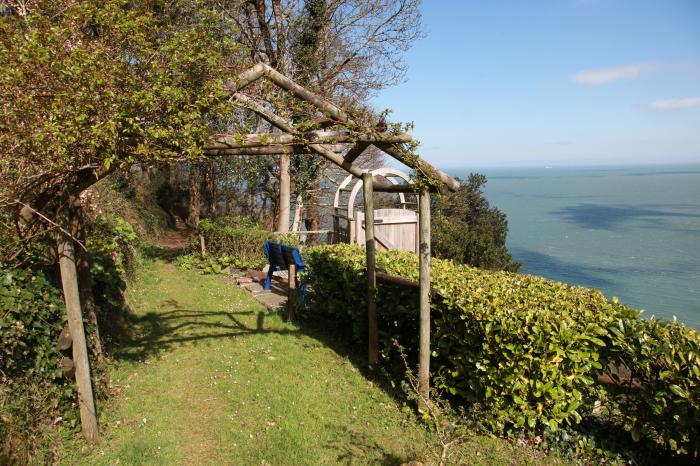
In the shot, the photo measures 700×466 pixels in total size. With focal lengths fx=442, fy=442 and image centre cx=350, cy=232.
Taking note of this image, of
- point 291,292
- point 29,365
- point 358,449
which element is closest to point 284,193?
point 291,292

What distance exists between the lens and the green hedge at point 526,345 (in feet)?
12.4

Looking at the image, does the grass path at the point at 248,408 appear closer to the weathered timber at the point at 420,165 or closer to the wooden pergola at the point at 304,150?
the wooden pergola at the point at 304,150

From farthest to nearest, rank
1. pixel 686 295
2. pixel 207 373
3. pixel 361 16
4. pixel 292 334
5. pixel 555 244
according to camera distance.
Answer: pixel 555 244, pixel 686 295, pixel 361 16, pixel 292 334, pixel 207 373

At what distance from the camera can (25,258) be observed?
383 cm

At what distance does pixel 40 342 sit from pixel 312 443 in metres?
2.47

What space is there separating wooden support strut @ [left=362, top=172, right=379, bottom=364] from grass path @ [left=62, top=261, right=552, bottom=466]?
42 cm

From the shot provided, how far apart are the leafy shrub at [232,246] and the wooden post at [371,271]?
589cm

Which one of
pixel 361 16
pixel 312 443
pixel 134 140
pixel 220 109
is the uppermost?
pixel 361 16

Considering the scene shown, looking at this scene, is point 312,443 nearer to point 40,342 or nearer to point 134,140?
point 40,342

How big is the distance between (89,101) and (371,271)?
11.2 ft

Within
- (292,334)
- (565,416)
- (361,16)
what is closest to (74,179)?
(292,334)

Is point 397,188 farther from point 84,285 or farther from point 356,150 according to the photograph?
point 84,285

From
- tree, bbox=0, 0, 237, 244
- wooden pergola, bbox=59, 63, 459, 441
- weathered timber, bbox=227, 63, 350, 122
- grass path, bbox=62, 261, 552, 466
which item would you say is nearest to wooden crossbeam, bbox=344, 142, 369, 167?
wooden pergola, bbox=59, 63, 459, 441

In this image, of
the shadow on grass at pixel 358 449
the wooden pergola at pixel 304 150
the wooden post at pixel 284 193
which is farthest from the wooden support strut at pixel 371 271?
the wooden post at pixel 284 193
